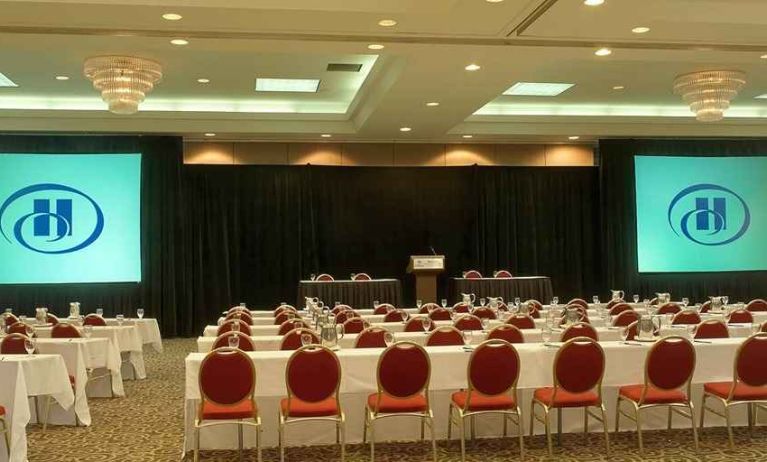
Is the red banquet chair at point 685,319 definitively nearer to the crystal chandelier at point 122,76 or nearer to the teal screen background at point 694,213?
the crystal chandelier at point 122,76

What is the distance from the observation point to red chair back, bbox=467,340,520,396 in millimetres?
5551

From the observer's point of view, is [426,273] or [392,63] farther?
[426,273]

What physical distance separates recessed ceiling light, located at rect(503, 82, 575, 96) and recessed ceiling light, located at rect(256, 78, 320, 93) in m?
3.29

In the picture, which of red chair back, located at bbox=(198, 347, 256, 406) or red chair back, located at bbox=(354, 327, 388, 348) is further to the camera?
red chair back, located at bbox=(354, 327, 388, 348)

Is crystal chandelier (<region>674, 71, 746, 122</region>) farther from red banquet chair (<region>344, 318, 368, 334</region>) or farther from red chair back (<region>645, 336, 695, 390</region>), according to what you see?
red chair back (<region>645, 336, 695, 390</region>)

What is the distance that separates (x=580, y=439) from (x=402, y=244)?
10963mm

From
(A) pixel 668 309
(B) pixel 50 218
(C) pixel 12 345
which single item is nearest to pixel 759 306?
(A) pixel 668 309

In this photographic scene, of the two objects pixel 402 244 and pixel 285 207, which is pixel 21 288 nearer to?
pixel 285 207

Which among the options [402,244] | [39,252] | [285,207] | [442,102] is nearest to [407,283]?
[402,244]

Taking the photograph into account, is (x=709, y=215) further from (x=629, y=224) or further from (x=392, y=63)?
(x=392, y=63)

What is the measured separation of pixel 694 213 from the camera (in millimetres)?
17281

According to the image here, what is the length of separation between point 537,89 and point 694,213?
5561 mm

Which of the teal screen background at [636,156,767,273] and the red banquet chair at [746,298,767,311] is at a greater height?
the teal screen background at [636,156,767,273]

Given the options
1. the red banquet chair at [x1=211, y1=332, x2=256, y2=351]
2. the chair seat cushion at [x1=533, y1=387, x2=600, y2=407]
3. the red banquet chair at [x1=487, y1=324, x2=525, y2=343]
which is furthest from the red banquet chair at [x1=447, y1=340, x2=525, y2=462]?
the red banquet chair at [x1=211, y1=332, x2=256, y2=351]
